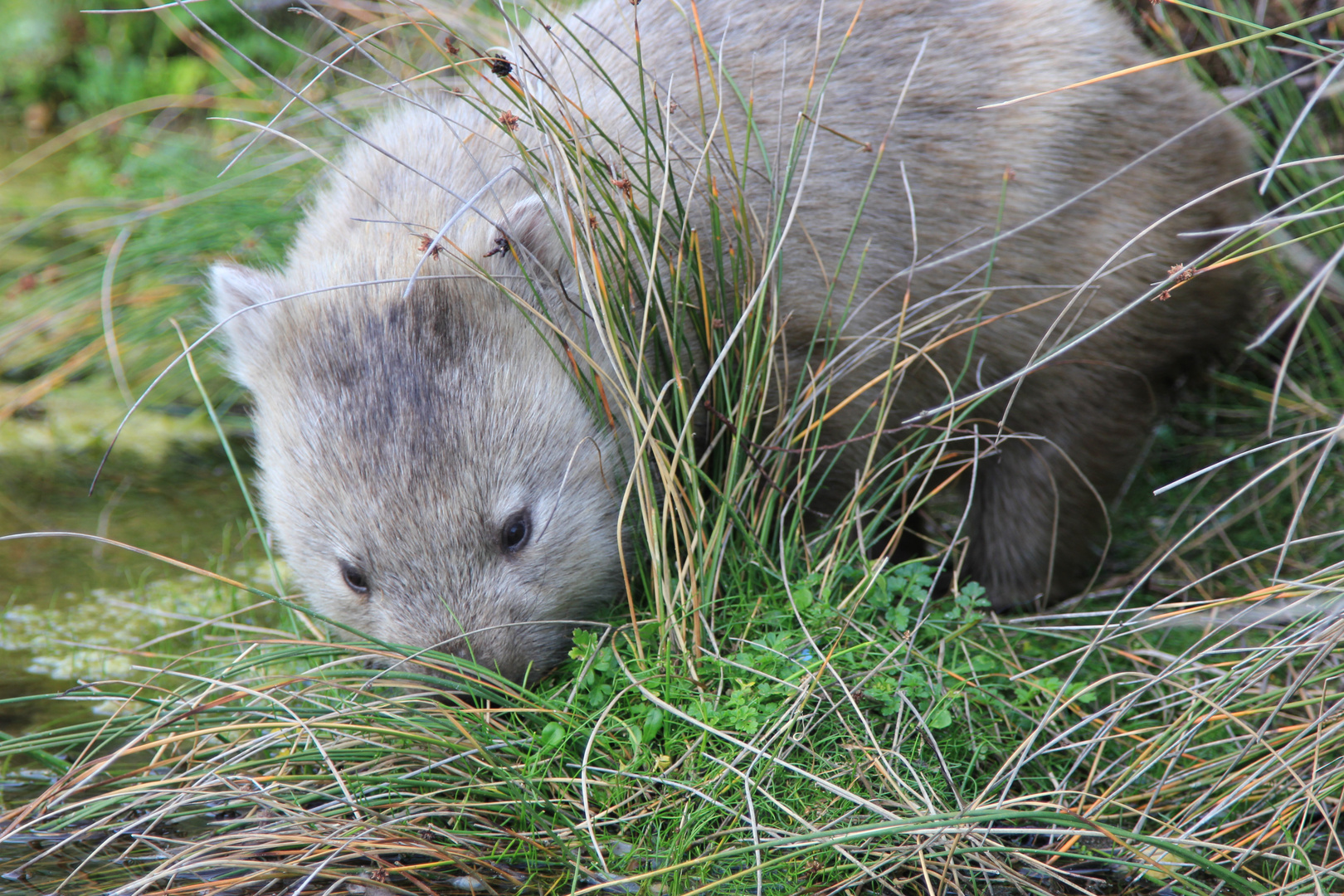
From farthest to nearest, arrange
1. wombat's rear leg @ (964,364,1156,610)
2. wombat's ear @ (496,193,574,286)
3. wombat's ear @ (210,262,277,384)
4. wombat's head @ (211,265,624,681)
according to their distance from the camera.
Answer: wombat's rear leg @ (964,364,1156,610), wombat's ear @ (210,262,277,384), wombat's ear @ (496,193,574,286), wombat's head @ (211,265,624,681)

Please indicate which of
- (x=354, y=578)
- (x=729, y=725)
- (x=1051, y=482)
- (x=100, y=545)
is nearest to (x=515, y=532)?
(x=354, y=578)

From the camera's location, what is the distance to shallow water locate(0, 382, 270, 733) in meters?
3.38

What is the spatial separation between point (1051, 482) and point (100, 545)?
308 cm

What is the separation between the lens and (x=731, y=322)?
10.0 feet

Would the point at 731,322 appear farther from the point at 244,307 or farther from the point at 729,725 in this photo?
the point at 244,307

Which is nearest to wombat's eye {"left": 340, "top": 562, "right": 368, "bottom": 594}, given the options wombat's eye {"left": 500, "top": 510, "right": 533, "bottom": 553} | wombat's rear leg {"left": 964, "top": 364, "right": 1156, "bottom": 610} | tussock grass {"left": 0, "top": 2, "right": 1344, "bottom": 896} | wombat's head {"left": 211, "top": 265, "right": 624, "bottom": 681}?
wombat's head {"left": 211, "top": 265, "right": 624, "bottom": 681}

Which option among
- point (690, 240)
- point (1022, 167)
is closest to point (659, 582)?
point (690, 240)

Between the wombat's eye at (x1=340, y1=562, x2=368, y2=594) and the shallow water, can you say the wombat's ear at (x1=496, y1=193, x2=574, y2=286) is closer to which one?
the wombat's eye at (x1=340, y1=562, x2=368, y2=594)

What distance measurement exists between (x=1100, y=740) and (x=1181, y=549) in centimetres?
132

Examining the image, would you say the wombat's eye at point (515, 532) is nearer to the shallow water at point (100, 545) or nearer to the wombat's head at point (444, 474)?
the wombat's head at point (444, 474)

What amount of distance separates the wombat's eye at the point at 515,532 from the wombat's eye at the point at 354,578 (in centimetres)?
34

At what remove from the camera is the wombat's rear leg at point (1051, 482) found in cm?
362

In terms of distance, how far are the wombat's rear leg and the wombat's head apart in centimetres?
141

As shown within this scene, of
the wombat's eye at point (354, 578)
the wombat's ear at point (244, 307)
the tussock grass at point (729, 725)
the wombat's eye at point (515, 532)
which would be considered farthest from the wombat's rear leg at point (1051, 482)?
the wombat's ear at point (244, 307)
